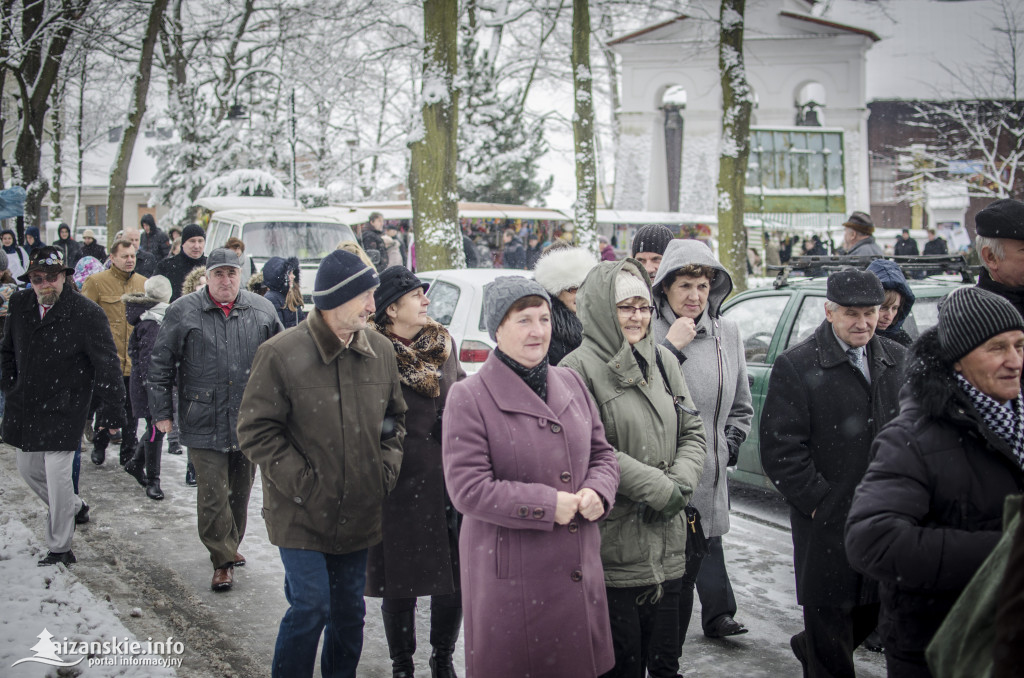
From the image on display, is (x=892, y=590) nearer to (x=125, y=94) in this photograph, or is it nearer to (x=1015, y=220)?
(x=1015, y=220)

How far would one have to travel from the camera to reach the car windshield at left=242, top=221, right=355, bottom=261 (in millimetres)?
15609

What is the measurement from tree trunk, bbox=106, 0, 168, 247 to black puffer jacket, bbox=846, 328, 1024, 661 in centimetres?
1829

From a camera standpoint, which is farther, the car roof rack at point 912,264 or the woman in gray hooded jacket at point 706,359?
the car roof rack at point 912,264

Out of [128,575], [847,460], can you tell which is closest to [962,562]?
[847,460]

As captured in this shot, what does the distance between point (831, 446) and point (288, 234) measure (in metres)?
13.4

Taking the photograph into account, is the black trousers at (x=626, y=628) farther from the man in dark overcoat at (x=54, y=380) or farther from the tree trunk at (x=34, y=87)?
the tree trunk at (x=34, y=87)

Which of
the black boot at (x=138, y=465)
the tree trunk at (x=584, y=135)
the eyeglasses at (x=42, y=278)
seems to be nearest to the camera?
the eyeglasses at (x=42, y=278)

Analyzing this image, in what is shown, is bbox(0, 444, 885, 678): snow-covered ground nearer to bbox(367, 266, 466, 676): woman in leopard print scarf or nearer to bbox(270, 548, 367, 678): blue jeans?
bbox(367, 266, 466, 676): woman in leopard print scarf

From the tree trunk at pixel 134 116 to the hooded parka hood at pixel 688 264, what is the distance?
646 inches

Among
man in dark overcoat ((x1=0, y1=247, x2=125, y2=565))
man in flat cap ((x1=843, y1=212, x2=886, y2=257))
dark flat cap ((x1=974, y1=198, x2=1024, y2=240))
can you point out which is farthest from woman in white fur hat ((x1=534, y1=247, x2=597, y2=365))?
man in flat cap ((x1=843, y1=212, x2=886, y2=257))

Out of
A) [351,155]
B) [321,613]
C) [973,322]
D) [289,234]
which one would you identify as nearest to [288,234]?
[289,234]

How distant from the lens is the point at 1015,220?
12.8 ft

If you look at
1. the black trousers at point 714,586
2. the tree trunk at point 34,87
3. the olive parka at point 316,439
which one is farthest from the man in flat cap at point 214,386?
the tree trunk at point 34,87

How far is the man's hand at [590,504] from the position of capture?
10.0 ft
